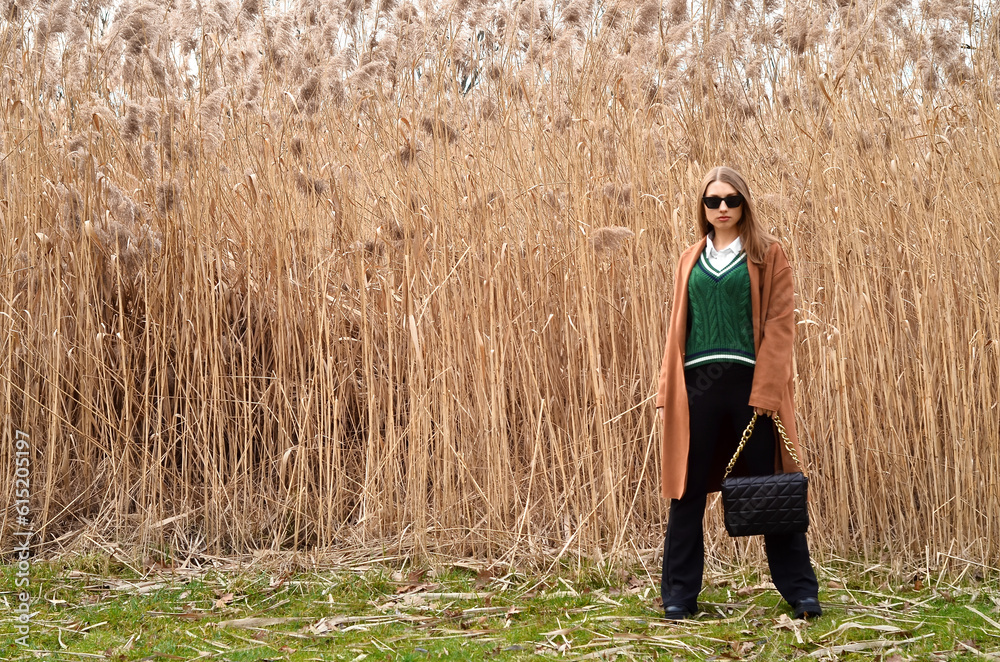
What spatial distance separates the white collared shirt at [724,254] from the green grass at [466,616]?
3.53 ft

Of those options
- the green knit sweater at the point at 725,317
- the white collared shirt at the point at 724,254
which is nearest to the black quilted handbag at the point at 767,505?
the green knit sweater at the point at 725,317

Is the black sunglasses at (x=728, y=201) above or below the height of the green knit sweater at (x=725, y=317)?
above

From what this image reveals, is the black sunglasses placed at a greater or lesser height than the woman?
greater

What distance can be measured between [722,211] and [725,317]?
1.05 ft

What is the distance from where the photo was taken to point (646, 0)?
331 cm

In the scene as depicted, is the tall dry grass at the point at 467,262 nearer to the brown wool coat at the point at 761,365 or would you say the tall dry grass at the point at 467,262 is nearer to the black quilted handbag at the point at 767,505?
the brown wool coat at the point at 761,365

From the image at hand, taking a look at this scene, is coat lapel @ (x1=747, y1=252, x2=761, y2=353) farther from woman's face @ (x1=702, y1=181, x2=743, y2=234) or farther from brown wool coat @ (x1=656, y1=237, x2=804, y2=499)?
woman's face @ (x1=702, y1=181, x2=743, y2=234)

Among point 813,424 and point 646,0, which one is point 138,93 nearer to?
point 646,0

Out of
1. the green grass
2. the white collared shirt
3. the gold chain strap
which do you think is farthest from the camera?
the white collared shirt

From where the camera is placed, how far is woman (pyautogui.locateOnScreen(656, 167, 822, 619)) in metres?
2.51

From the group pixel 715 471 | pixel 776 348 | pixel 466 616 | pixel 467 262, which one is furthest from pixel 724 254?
pixel 466 616

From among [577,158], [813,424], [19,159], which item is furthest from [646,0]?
[19,159]

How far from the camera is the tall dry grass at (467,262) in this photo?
3.09 metres

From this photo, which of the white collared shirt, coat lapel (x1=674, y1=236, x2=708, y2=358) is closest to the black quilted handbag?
coat lapel (x1=674, y1=236, x2=708, y2=358)
